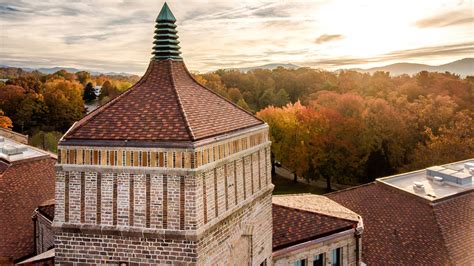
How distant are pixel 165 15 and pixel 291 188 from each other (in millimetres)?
35017

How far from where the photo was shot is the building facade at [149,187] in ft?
33.2

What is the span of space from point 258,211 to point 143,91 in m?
5.38

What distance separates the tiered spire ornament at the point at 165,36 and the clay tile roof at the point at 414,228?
14172 millimetres

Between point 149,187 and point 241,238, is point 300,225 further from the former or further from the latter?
point 149,187

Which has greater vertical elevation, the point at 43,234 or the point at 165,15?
the point at 165,15

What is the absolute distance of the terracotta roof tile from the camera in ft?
53.7

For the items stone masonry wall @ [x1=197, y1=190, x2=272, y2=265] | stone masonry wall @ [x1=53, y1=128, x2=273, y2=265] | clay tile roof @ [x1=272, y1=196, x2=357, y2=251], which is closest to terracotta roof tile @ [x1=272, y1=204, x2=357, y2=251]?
clay tile roof @ [x1=272, y1=196, x2=357, y2=251]

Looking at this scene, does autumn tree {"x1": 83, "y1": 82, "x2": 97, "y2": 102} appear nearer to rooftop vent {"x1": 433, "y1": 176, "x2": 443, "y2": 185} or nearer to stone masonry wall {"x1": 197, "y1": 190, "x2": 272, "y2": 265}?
rooftop vent {"x1": 433, "y1": 176, "x2": 443, "y2": 185}

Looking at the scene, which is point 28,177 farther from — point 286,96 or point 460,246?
point 286,96

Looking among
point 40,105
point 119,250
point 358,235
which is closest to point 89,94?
point 40,105

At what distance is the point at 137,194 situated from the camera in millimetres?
Result: 10344

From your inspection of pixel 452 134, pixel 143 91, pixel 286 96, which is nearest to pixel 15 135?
pixel 143 91

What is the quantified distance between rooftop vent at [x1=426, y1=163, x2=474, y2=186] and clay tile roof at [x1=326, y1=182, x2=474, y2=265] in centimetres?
109

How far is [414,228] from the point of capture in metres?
22.1
